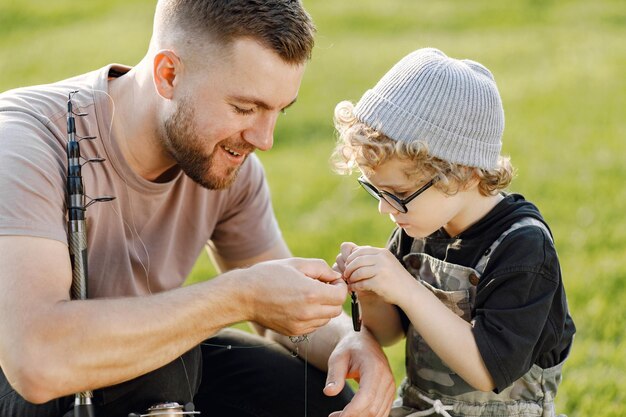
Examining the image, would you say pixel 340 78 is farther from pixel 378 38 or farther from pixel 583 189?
pixel 583 189

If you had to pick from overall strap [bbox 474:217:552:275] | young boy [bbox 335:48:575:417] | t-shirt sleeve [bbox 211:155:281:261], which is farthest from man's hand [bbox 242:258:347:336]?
t-shirt sleeve [bbox 211:155:281:261]

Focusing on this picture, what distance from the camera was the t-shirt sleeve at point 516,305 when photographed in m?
3.11

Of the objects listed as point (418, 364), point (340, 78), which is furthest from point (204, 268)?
point (340, 78)

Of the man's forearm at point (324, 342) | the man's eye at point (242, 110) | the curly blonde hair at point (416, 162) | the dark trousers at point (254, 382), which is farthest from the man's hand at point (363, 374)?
the man's eye at point (242, 110)

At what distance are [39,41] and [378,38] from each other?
15.4ft

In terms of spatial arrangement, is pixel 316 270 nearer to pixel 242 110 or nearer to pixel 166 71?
pixel 242 110

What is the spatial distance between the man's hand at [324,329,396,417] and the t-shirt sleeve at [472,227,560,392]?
44 cm

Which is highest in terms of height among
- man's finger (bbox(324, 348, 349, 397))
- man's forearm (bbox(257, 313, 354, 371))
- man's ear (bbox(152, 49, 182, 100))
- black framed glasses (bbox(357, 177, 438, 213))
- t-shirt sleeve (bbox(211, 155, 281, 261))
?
man's ear (bbox(152, 49, 182, 100))

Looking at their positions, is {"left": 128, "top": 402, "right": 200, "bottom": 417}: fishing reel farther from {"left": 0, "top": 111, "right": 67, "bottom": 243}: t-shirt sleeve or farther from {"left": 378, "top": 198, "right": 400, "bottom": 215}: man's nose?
{"left": 378, "top": 198, "right": 400, "bottom": 215}: man's nose

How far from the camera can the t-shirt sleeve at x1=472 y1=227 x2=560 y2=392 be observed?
10.2 ft

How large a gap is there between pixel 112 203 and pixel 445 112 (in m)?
1.21

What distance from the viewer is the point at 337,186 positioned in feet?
26.1

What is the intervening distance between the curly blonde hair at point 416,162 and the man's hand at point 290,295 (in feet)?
1.36

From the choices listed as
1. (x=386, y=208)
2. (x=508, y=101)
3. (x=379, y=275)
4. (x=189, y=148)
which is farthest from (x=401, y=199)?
(x=508, y=101)
